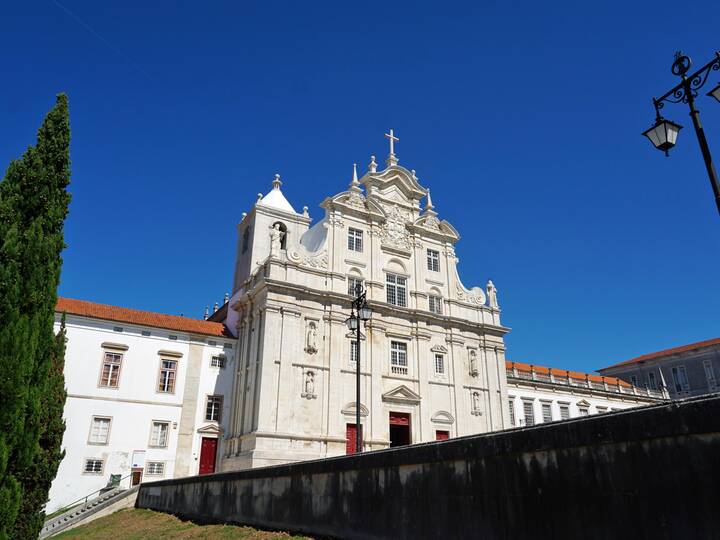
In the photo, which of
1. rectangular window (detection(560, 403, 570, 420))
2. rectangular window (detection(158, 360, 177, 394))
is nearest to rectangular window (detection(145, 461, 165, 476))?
rectangular window (detection(158, 360, 177, 394))

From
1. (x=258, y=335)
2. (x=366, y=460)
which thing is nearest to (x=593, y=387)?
(x=258, y=335)

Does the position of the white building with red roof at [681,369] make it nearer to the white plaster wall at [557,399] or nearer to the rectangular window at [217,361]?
the white plaster wall at [557,399]

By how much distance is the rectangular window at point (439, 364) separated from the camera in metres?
34.6

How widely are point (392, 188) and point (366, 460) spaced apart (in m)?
30.0

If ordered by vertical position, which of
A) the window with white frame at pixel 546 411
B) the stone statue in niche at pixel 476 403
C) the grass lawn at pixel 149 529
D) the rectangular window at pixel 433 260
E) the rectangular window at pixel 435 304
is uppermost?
the rectangular window at pixel 433 260

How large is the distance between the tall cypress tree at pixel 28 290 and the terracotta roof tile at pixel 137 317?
1765cm

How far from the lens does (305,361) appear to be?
30.3 metres

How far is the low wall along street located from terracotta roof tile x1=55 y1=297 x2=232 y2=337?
23.8 m

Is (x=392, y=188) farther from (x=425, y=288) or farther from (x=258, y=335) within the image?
(x=258, y=335)

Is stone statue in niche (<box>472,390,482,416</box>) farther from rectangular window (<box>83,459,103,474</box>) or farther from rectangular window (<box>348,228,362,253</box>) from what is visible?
rectangular window (<box>83,459,103,474</box>)

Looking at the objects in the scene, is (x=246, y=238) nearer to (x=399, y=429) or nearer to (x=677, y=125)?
(x=399, y=429)

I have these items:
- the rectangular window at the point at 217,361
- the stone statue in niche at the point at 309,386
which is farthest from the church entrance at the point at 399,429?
the rectangular window at the point at 217,361

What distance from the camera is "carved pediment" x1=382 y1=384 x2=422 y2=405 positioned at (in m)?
31.9

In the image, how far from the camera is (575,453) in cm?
579
